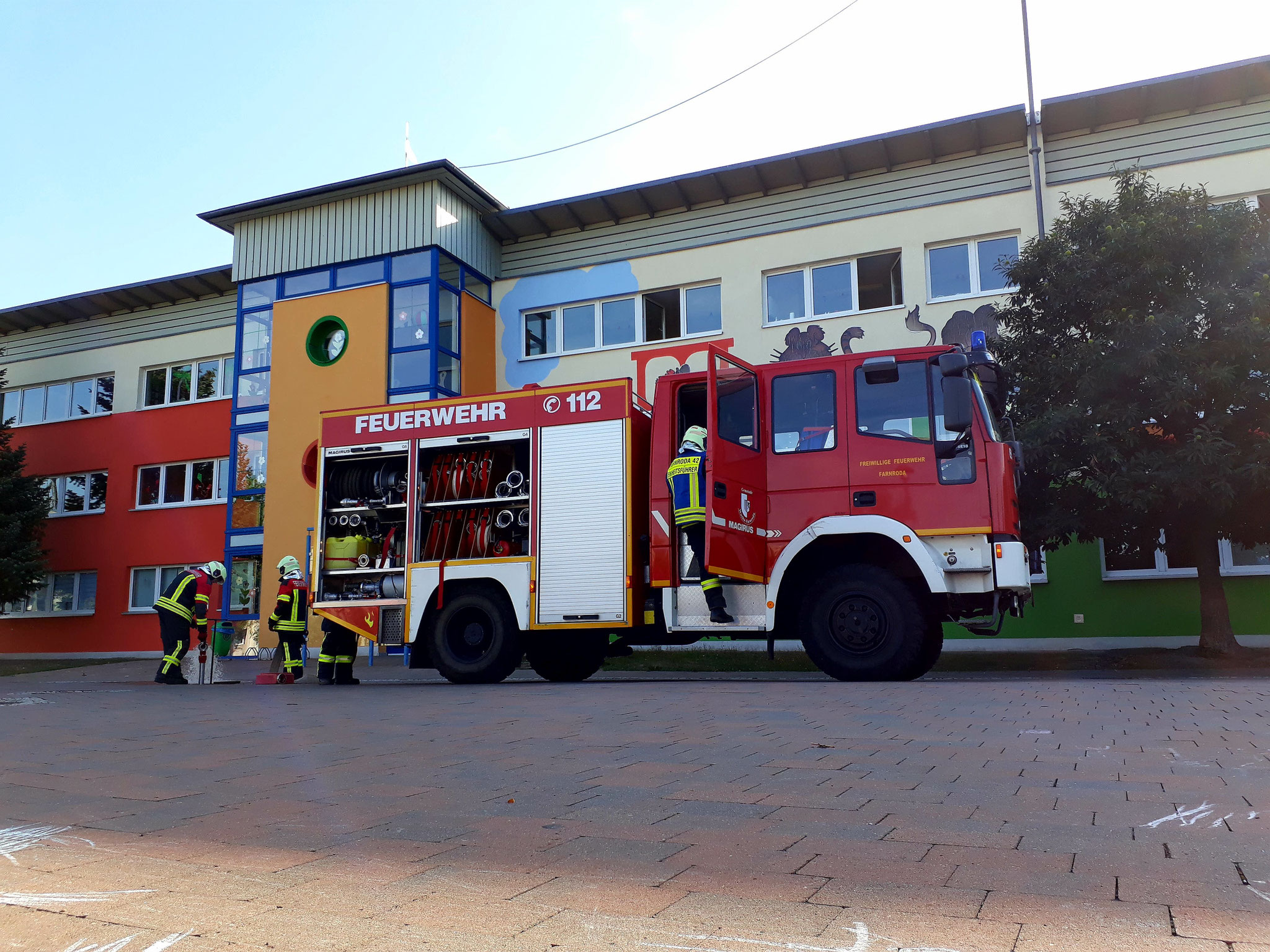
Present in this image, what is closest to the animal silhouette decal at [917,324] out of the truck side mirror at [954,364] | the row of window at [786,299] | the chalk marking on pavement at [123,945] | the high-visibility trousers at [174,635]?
the row of window at [786,299]

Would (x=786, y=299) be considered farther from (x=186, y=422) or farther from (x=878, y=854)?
(x=878, y=854)

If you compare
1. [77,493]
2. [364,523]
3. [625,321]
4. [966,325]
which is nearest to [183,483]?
[77,493]

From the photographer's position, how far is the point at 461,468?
12.0 meters

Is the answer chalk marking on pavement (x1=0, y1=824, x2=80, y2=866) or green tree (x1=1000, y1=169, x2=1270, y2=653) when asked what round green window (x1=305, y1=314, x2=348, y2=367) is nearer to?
green tree (x1=1000, y1=169, x2=1270, y2=653)

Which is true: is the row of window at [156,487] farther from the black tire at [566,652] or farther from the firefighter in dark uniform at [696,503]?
the firefighter in dark uniform at [696,503]

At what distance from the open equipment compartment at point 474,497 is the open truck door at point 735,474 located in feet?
8.15

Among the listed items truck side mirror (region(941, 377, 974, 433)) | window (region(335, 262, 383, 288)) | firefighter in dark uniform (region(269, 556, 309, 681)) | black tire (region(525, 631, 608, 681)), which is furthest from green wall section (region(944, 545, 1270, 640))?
window (region(335, 262, 383, 288))

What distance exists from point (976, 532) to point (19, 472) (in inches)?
1007

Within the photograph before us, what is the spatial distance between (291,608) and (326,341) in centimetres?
1061

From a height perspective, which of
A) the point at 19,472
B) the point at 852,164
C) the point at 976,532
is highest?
the point at 852,164

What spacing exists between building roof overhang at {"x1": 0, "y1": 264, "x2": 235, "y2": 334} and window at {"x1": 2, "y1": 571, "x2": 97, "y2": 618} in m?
7.00

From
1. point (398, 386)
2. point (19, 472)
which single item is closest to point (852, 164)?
point (398, 386)

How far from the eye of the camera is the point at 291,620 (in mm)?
13508

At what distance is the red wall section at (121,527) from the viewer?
26.1 metres
